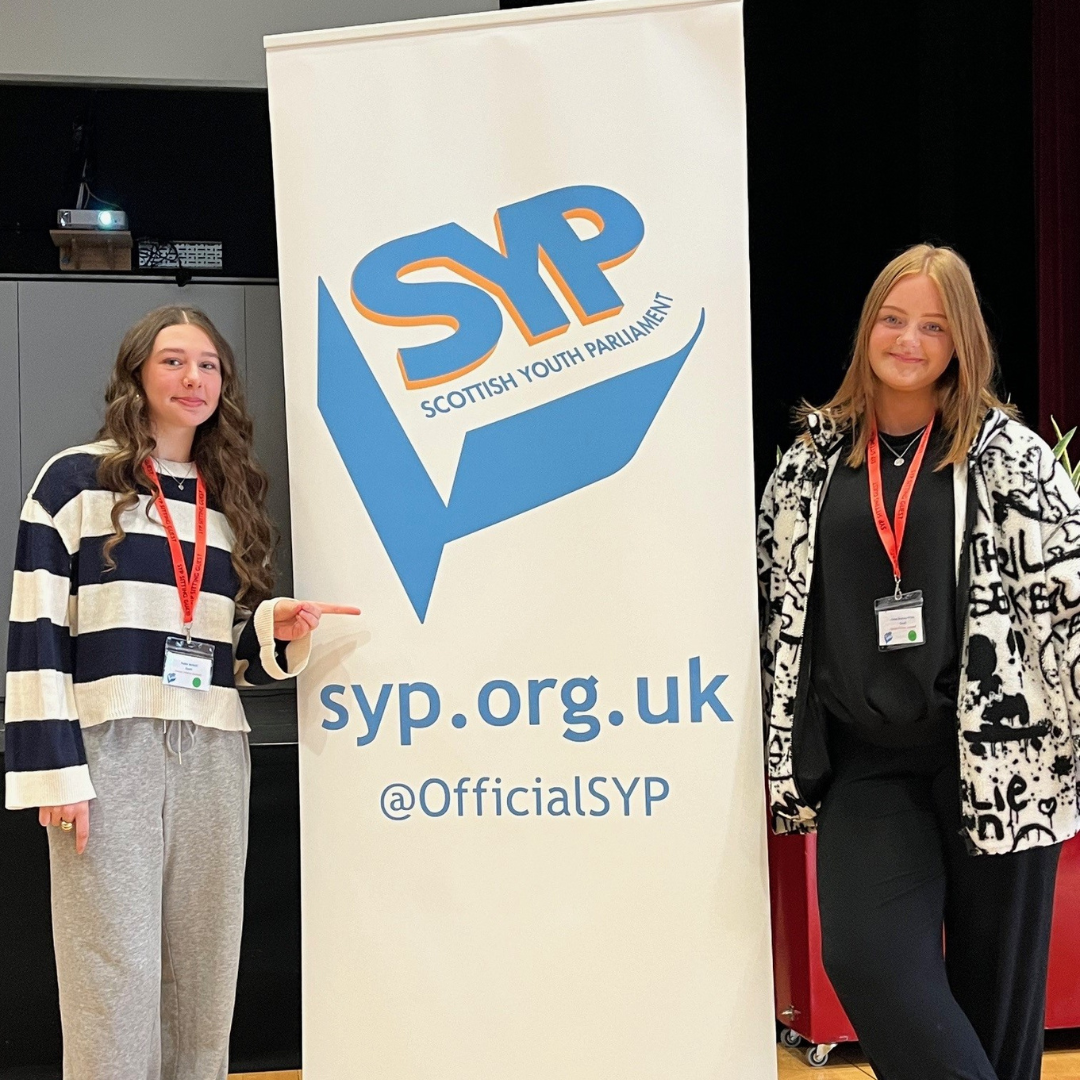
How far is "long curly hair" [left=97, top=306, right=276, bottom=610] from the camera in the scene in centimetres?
206

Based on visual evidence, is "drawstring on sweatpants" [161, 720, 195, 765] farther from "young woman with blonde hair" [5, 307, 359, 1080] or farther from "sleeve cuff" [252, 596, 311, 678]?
"sleeve cuff" [252, 596, 311, 678]

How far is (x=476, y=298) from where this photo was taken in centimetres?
198

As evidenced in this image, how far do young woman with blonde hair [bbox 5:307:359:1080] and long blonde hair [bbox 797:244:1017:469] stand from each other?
0.86 metres

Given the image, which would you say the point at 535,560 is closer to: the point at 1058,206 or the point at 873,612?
the point at 873,612

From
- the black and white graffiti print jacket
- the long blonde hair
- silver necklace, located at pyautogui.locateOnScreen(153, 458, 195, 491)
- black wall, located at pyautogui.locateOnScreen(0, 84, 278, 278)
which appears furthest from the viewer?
black wall, located at pyautogui.locateOnScreen(0, 84, 278, 278)

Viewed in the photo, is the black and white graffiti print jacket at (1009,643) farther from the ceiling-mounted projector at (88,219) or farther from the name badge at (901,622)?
the ceiling-mounted projector at (88,219)

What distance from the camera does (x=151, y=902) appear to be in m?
1.99

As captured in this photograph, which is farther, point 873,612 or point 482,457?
point 482,457

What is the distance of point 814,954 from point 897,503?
1427mm

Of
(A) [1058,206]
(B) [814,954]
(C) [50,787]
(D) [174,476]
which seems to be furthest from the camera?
(A) [1058,206]

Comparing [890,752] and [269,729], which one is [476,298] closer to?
[890,752]

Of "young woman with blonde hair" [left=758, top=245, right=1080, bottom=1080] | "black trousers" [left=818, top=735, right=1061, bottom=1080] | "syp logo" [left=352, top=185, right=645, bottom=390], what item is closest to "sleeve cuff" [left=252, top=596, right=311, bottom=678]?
"syp logo" [left=352, top=185, right=645, bottom=390]

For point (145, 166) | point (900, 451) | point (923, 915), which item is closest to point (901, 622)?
point (900, 451)

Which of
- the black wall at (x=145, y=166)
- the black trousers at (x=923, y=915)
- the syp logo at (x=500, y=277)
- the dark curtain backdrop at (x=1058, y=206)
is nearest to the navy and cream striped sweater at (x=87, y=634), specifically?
the syp logo at (x=500, y=277)
